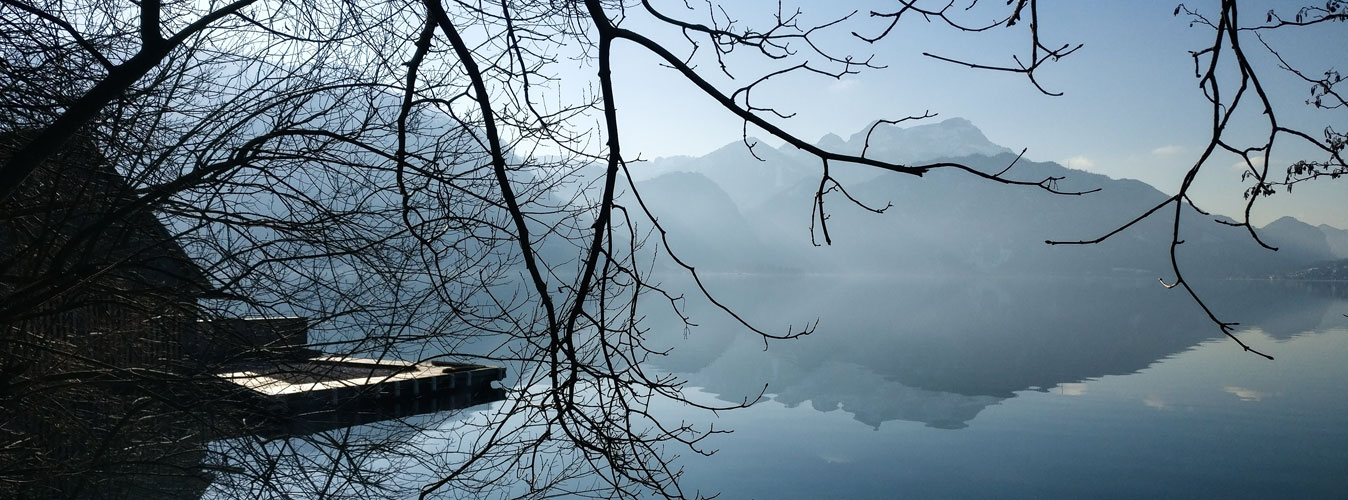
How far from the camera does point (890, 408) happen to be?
26.1 metres

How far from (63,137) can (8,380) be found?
1.83 m

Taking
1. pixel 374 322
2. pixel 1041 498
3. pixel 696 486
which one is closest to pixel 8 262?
pixel 374 322

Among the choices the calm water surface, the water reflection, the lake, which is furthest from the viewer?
the water reflection

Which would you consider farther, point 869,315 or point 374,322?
point 869,315

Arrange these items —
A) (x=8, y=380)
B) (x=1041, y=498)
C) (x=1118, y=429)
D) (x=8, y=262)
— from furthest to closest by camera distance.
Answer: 1. (x=1118, y=429)
2. (x=1041, y=498)
3. (x=8, y=380)
4. (x=8, y=262)

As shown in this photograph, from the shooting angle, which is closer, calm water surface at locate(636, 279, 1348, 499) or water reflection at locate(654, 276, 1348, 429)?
calm water surface at locate(636, 279, 1348, 499)

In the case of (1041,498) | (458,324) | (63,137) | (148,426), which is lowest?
(1041,498)

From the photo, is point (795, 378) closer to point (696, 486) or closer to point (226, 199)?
point (696, 486)

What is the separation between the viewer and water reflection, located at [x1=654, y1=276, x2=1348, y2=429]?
27.5m

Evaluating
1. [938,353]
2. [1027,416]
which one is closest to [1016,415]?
[1027,416]

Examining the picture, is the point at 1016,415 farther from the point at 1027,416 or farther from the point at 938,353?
the point at 938,353

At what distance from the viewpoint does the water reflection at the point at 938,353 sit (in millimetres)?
27469

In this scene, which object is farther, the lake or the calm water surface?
the calm water surface

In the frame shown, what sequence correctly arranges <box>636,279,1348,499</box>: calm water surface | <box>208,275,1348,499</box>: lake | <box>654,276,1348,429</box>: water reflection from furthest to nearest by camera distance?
<box>654,276,1348,429</box>: water reflection
<box>636,279,1348,499</box>: calm water surface
<box>208,275,1348,499</box>: lake
